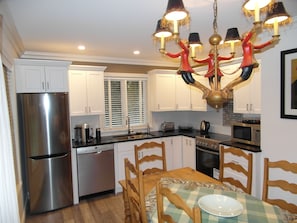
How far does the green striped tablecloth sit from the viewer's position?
4.69 ft

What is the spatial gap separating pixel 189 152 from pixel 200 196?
2429 mm

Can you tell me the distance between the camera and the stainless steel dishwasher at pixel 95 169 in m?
3.47

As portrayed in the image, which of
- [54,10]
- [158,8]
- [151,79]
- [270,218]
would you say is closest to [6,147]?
[54,10]

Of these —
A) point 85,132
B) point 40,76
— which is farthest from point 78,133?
point 40,76

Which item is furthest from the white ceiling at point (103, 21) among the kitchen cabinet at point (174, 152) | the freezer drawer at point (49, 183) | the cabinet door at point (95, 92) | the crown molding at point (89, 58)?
the kitchen cabinet at point (174, 152)

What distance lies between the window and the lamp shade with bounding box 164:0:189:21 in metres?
3.19

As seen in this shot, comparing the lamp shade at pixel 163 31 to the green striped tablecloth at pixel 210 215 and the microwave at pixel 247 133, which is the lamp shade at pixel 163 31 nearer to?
the green striped tablecloth at pixel 210 215

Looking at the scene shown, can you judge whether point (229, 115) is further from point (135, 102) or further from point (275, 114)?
point (135, 102)

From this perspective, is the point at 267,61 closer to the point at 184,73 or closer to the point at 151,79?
the point at 184,73

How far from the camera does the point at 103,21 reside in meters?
2.28

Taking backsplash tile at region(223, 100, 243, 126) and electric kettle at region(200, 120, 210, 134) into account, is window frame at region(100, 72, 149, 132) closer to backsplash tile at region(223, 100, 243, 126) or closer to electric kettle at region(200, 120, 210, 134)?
electric kettle at region(200, 120, 210, 134)

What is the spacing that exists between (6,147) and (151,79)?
3.42 metres

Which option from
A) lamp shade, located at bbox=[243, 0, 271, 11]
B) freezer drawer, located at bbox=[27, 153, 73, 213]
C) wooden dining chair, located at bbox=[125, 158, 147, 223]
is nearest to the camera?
lamp shade, located at bbox=[243, 0, 271, 11]

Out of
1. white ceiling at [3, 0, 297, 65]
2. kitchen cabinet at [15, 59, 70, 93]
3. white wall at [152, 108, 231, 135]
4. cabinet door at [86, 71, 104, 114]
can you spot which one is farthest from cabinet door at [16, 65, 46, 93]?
white wall at [152, 108, 231, 135]
